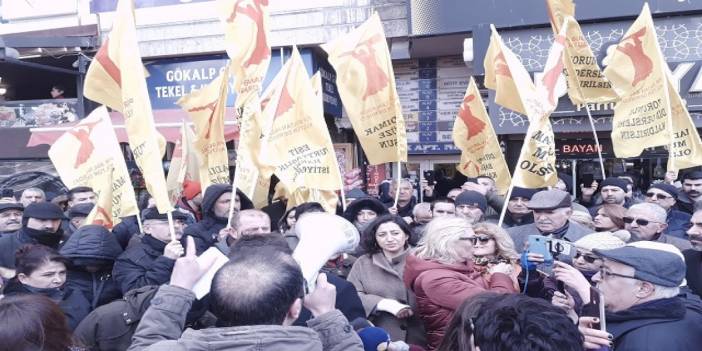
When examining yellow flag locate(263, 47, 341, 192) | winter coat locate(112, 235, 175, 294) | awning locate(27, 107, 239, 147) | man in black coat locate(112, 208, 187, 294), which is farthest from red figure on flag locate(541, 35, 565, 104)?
awning locate(27, 107, 239, 147)

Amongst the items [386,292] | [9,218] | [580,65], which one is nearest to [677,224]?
[580,65]

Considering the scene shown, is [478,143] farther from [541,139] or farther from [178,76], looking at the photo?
[178,76]

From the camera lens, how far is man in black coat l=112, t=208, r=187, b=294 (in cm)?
327

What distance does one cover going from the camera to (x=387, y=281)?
351cm

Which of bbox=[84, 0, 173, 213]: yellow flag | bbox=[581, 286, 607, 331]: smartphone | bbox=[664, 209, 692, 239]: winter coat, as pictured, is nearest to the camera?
bbox=[581, 286, 607, 331]: smartphone

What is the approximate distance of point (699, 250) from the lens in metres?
3.93


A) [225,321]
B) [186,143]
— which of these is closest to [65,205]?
[186,143]

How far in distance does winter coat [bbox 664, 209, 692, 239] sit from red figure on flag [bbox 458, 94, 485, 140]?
2.22m

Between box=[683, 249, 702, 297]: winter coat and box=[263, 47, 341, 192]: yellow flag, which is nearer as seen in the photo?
box=[683, 249, 702, 297]: winter coat

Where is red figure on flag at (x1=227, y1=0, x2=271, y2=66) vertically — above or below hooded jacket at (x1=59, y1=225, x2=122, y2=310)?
above

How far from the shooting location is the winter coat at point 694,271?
3725 mm

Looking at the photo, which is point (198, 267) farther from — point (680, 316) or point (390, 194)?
point (390, 194)

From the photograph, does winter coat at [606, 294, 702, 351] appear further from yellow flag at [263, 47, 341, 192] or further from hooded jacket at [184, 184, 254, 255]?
yellow flag at [263, 47, 341, 192]

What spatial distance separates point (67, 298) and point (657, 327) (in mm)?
2975
